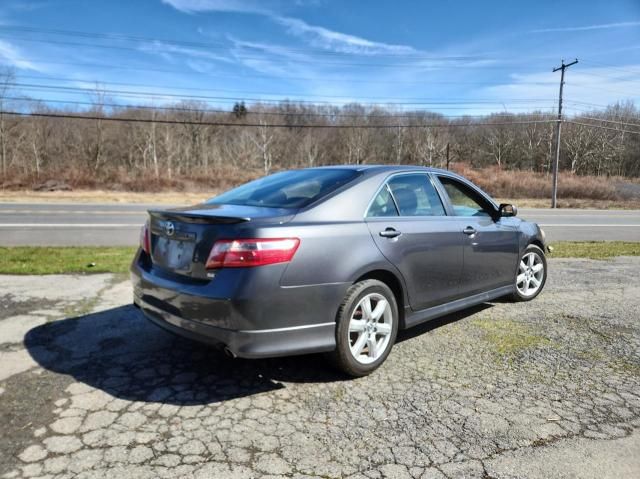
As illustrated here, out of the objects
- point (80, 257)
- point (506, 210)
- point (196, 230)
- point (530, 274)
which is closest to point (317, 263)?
point (196, 230)

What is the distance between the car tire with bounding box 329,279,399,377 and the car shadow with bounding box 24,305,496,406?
201mm

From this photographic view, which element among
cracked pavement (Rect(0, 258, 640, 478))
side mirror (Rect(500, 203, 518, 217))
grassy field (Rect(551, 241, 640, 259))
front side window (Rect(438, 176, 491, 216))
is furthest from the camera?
grassy field (Rect(551, 241, 640, 259))

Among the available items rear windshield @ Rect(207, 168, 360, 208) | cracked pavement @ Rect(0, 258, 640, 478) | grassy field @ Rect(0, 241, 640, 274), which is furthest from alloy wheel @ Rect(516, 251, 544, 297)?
grassy field @ Rect(0, 241, 640, 274)

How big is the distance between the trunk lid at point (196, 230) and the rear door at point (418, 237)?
2.77 feet

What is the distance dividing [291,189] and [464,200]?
1.96m

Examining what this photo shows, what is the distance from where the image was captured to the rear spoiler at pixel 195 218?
2779 mm

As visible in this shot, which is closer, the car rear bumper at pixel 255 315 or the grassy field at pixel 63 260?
the car rear bumper at pixel 255 315

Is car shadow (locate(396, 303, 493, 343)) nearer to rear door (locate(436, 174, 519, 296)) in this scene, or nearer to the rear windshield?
rear door (locate(436, 174, 519, 296))

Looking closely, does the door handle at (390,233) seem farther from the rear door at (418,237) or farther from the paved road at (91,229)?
the paved road at (91,229)

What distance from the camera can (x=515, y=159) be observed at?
7994 cm

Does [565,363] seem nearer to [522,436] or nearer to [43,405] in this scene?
[522,436]

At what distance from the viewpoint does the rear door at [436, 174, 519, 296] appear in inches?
161

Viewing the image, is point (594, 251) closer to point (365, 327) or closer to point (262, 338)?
point (365, 327)

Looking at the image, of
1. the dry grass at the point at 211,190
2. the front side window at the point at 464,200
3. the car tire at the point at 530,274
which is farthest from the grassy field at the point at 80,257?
the dry grass at the point at 211,190
